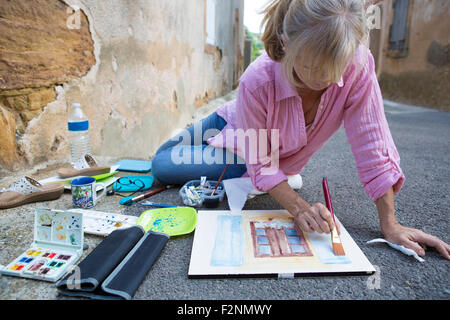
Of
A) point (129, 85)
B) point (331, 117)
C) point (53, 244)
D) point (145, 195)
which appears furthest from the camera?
point (129, 85)

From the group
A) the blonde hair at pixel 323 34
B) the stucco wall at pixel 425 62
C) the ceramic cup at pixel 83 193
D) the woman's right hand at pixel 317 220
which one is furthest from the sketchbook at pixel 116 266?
the stucco wall at pixel 425 62

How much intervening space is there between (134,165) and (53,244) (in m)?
1.02

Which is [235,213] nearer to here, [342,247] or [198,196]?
[198,196]

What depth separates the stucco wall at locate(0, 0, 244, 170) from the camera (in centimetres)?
182

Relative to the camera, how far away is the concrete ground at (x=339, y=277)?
2.88 ft

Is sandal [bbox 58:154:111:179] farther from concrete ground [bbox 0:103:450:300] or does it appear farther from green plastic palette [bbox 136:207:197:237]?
green plastic palette [bbox 136:207:197:237]

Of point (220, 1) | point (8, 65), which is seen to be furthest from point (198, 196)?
Answer: point (220, 1)

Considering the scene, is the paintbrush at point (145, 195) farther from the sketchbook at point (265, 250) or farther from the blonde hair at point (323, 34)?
the blonde hair at point (323, 34)

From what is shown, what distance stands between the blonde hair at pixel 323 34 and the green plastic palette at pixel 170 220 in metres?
0.68

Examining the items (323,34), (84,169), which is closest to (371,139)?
(323,34)

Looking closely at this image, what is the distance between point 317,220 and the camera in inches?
42.4

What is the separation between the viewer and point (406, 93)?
6602 millimetres

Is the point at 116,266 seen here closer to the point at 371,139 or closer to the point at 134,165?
the point at 371,139

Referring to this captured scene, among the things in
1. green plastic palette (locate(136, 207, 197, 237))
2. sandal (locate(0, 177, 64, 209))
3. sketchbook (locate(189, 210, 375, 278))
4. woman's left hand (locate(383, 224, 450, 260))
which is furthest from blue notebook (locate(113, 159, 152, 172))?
woman's left hand (locate(383, 224, 450, 260))
